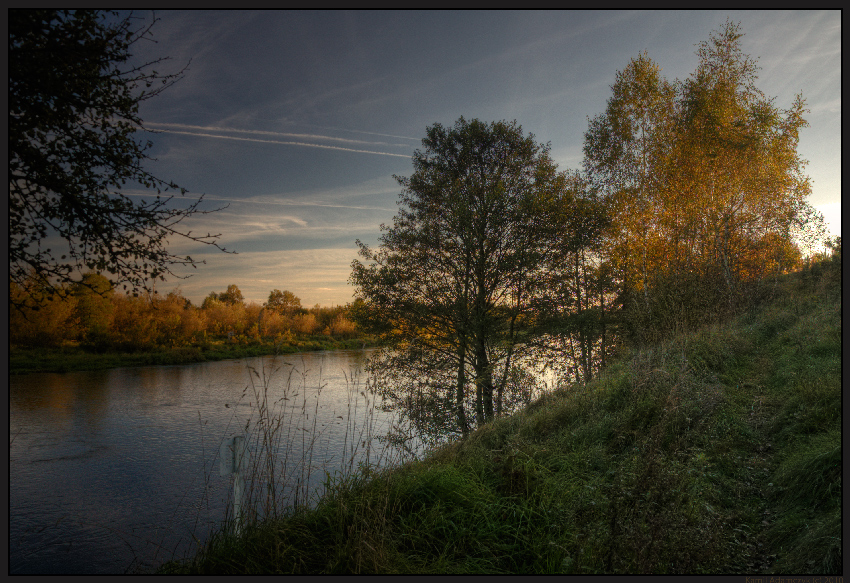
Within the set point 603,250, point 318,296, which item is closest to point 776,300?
point 603,250

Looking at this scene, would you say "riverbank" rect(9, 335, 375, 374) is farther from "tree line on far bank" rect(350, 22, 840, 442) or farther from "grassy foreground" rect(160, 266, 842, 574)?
"grassy foreground" rect(160, 266, 842, 574)

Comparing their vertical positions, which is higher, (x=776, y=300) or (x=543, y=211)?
(x=543, y=211)

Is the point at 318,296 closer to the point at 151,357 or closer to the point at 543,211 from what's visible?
the point at 543,211

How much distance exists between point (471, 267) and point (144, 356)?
72.5ft

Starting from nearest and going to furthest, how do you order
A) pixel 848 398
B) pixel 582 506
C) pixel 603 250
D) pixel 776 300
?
1. pixel 848 398
2. pixel 582 506
3. pixel 776 300
4. pixel 603 250

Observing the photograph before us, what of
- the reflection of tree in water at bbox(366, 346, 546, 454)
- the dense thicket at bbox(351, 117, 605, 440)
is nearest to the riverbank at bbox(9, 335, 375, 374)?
the reflection of tree in water at bbox(366, 346, 546, 454)

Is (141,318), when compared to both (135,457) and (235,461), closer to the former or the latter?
(135,457)

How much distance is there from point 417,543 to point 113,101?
4.40 m

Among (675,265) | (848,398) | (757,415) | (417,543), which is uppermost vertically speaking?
(675,265)

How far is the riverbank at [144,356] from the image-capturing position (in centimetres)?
1846

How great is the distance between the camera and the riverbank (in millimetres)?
18462

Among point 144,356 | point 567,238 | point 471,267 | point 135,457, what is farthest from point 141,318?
point 567,238

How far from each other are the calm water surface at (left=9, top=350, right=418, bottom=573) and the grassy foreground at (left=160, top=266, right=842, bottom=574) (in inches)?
33.1

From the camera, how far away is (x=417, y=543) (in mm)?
2910
